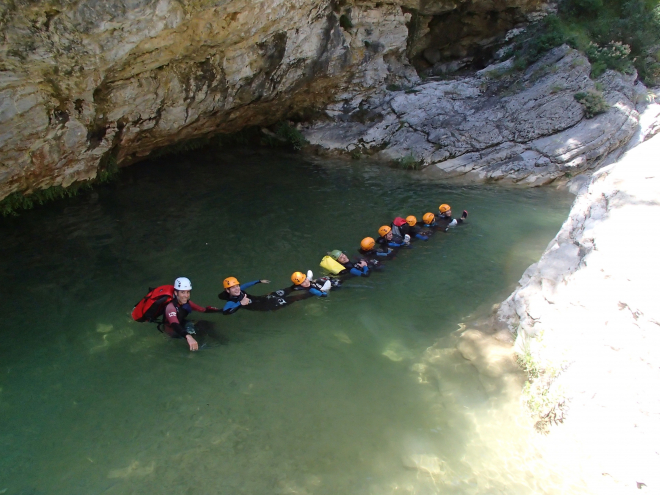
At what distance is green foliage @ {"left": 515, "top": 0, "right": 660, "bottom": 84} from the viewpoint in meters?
16.6

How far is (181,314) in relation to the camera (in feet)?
23.5

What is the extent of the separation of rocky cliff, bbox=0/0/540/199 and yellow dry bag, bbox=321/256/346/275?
19.0 feet

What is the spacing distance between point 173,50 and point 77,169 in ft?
13.3

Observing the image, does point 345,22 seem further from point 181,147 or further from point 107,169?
point 107,169

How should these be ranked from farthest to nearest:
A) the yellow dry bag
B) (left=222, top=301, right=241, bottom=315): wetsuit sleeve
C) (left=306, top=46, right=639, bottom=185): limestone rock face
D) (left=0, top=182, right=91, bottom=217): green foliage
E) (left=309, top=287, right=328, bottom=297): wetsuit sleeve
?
(left=306, top=46, right=639, bottom=185): limestone rock face, (left=0, top=182, right=91, bottom=217): green foliage, the yellow dry bag, (left=309, top=287, right=328, bottom=297): wetsuit sleeve, (left=222, top=301, right=241, bottom=315): wetsuit sleeve

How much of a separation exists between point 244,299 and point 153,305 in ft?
4.89

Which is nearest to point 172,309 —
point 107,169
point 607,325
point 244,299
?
point 244,299

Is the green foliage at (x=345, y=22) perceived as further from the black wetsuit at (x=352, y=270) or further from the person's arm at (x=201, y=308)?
the person's arm at (x=201, y=308)

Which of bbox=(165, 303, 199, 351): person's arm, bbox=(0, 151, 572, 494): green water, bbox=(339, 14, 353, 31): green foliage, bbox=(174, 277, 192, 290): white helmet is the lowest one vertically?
bbox=(0, 151, 572, 494): green water

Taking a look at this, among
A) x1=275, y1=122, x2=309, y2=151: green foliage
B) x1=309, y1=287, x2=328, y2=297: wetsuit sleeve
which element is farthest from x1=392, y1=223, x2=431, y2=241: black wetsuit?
x1=275, y1=122, x2=309, y2=151: green foliage

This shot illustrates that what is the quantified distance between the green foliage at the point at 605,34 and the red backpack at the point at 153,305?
1615 cm

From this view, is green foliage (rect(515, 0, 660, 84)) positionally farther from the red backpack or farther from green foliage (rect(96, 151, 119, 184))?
the red backpack

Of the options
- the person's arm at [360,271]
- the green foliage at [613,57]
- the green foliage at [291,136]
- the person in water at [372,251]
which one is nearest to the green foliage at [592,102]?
the green foliage at [613,57]

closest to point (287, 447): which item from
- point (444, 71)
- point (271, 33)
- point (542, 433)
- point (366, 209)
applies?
point (542, 433)
